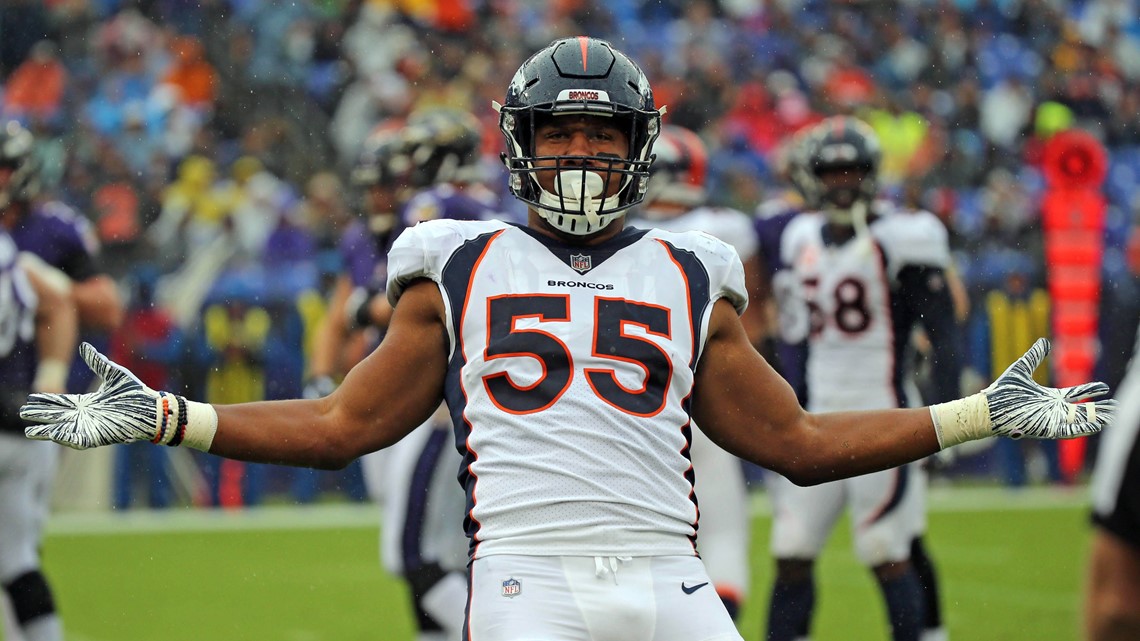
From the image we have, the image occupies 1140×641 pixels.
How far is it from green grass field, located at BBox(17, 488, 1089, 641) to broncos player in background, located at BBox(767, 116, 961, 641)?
1255mm

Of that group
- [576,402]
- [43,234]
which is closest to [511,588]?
[576,402]

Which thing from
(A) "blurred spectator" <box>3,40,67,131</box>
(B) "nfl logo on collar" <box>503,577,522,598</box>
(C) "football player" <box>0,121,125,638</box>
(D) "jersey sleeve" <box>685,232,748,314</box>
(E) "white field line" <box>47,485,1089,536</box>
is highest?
(A) "blurred spectator" <box>3,40,67,131</box>

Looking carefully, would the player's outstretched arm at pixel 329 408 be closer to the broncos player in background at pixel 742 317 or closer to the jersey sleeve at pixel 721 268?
the jersey sleeve at pixel 721 268

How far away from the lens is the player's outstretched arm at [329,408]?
3074 mm

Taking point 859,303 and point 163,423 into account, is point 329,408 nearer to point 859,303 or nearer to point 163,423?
point 163,423

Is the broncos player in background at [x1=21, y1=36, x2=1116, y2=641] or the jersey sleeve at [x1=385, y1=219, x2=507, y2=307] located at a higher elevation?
the jersey sleeve at [x1=385, y1=219, x2=507, y2=307]

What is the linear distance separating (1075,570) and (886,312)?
3.85 m

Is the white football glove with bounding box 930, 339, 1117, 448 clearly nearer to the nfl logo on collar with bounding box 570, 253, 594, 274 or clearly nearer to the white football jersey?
the nfl logo on collar with bounding box 570, 253, 594, 274

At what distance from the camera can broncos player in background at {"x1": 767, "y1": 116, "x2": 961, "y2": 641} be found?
5.86m

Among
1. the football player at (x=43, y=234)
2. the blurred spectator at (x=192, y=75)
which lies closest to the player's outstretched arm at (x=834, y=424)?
the football player at (x=43, y=234)

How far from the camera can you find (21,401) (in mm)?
5531

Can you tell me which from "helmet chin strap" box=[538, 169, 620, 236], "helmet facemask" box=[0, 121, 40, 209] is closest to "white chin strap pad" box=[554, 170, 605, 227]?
"helmet chin strap" box=[538, 169, 620, 236]

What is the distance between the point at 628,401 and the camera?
3.02 m

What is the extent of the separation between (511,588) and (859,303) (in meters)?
3.49
